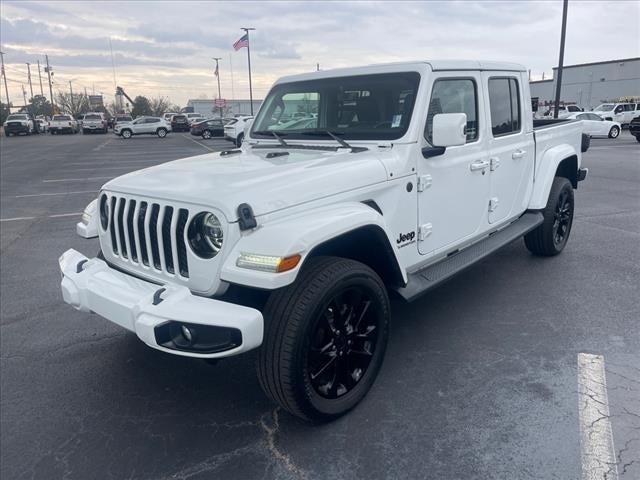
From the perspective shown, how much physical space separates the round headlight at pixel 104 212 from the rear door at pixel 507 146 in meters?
2.95

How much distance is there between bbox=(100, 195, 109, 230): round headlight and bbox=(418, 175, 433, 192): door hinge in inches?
80.3

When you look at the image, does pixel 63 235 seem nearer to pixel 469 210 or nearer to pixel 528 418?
pixel 469 210

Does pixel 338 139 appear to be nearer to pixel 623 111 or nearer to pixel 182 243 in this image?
pixel 182 243

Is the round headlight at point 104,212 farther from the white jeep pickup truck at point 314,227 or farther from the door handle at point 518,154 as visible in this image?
the door handle at point 518,154

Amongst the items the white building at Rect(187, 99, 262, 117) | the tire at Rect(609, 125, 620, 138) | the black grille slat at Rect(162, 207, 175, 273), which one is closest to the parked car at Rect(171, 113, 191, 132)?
the tire at Rect(609, 125, 620, 138)

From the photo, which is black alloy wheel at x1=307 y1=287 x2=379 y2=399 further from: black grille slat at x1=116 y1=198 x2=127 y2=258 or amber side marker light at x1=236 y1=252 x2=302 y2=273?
black grille slat at x1=116 y1=198 x2=127 y2=258

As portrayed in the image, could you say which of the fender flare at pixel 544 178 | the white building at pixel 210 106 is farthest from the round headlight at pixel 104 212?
the white building at pixel 210 106

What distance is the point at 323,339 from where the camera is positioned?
2869 mm

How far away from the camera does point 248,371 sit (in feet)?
11.6

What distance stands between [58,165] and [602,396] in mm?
19063

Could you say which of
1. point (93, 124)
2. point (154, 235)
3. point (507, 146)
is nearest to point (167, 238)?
point (154, 235)

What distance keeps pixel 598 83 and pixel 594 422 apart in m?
57.1

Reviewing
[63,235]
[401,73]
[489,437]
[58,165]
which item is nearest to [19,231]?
[63,235]

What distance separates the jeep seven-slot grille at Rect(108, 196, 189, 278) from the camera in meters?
2.78
